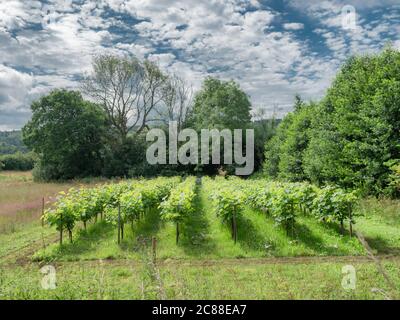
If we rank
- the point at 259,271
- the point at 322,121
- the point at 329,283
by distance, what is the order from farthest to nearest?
the point at 322,121
the point at 259,271
the point at 329,283

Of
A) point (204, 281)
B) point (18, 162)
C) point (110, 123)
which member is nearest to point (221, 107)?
point (110, 123)

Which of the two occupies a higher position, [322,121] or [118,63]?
[118,63]

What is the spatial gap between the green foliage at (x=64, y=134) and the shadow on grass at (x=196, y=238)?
92.2ft

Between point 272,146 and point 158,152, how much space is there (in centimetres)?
1456

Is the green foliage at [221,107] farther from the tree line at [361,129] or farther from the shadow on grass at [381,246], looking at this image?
the shadow on grass at [381,246]

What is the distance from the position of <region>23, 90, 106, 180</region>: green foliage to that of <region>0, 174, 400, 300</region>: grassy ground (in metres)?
24.9

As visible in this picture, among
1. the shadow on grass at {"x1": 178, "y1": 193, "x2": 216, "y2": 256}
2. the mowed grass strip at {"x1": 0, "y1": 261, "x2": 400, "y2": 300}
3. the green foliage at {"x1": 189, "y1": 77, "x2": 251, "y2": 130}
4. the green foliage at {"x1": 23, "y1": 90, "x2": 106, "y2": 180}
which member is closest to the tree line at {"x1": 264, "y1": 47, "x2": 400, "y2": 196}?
the mowed grass strip at {"x1": 0, "y1": 261, "x2": 400, "y2": 300}

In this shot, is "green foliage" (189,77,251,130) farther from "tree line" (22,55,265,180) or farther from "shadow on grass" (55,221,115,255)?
"shadow on grass" (55,221,115,255)

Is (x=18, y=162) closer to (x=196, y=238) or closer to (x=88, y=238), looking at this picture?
(x=88, y=238)

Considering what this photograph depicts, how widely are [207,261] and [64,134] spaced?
32325 mm

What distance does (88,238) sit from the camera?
11.2m
